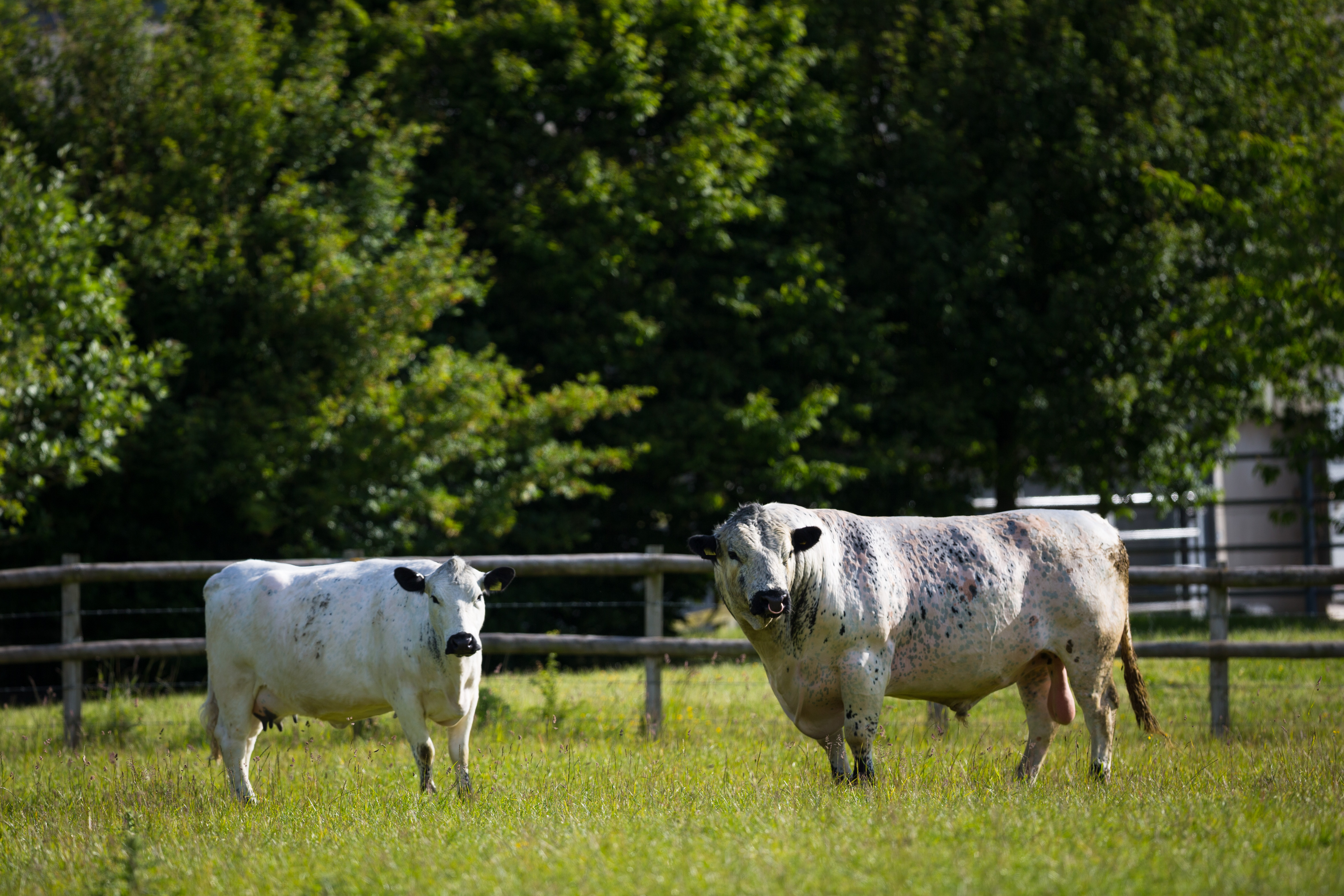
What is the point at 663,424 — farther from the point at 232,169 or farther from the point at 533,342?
the point at 232,169

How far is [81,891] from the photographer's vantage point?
4.51 meters

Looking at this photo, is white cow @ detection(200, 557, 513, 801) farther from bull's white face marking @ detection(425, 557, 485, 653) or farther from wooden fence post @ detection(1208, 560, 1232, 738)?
wooden fence post @ detection(1208, 560, 1232, 738)

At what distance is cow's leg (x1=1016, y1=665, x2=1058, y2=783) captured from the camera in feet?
21.3

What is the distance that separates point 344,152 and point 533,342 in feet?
10.9

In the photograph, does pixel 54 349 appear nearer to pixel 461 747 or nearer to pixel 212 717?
pixel 212 717

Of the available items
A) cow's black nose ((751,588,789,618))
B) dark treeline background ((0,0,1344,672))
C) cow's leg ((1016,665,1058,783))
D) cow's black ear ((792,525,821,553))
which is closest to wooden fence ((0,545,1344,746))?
dark treeline background ((0,0,1344,672))

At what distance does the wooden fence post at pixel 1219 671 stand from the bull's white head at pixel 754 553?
4573 mm

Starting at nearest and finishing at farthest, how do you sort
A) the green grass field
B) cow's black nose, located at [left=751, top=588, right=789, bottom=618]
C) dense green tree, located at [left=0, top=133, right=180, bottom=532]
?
the green grass field, cow's black nose, located at [left=751, top=588, right=789, bottom=618], dense green tree, located at [left=0, top=133, right=180, bottom=532]

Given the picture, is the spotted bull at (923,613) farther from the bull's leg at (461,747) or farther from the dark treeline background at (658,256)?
the dark treeline background at (658,256)

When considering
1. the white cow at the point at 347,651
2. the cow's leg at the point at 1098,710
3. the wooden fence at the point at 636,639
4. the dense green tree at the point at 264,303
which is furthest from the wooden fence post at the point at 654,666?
the dense green tree at the point at 264,303

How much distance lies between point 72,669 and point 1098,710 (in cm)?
783

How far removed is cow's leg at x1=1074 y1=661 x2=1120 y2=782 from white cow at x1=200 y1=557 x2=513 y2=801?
124 inches

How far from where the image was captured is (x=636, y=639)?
914 cm

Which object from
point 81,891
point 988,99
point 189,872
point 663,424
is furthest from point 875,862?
point 988,99
